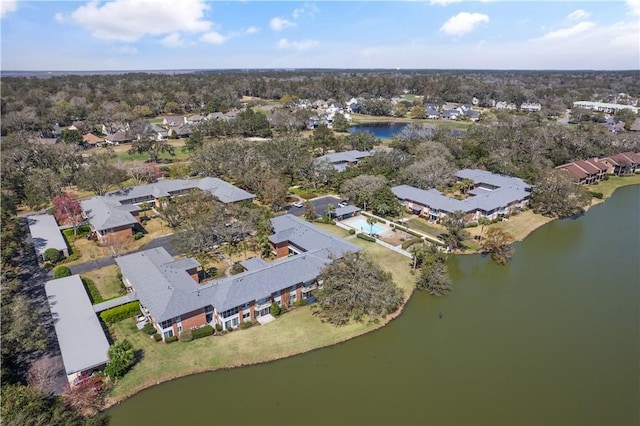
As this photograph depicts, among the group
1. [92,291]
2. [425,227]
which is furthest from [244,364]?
[425,227]

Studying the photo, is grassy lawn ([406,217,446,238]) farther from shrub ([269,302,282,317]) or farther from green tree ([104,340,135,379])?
green tree ([104,340,135,379])

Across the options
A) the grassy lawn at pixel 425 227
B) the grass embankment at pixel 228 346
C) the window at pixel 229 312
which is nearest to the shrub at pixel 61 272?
the grass embankment at pixel 228 346

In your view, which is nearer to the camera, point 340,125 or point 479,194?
point 479,194

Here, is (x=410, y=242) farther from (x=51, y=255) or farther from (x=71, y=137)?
(x=71, y=137)

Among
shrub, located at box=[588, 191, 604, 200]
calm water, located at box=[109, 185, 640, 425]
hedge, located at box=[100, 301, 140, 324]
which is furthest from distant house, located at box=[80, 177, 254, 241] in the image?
shrub, located at box=[588, 191, 604, 200]

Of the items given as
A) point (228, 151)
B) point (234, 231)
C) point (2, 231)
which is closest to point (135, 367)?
point (234, 231)

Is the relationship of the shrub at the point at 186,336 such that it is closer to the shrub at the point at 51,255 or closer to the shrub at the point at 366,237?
the shrub at the point at 51,255

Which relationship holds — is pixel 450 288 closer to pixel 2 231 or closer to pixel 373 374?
pixel 373 374
